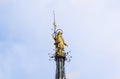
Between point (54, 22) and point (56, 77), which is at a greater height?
point (54, 22)

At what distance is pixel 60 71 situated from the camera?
9238 cm

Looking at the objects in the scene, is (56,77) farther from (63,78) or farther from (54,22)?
(54,22)

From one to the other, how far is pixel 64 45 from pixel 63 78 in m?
3.83

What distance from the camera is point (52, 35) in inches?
3679

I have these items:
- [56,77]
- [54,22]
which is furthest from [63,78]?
[54,22]

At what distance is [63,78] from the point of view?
91.9 m

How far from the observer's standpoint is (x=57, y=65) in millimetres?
93000

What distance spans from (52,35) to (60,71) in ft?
13.7

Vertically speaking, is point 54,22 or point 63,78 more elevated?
point 54,22

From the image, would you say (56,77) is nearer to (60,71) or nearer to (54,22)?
(60,71)

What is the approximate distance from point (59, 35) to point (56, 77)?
4.76 m

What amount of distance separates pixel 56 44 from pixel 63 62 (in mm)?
2125

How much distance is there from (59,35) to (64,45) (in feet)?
4.05

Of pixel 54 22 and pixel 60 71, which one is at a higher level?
pixel 54 22
